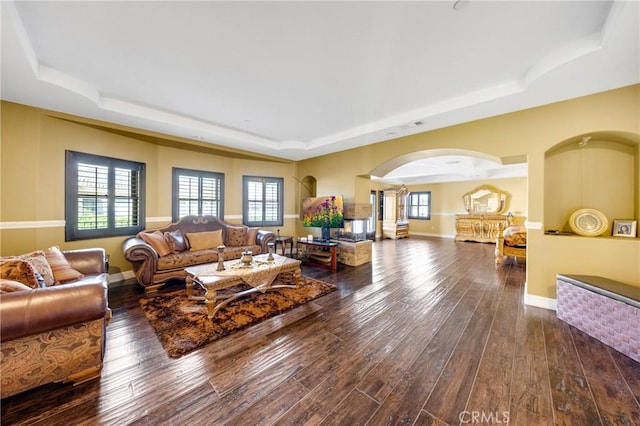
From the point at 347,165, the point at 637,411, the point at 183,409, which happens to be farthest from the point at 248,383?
the point at 347,165

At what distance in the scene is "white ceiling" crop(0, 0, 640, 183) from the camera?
1.77 m

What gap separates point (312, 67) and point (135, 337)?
11.0 ft

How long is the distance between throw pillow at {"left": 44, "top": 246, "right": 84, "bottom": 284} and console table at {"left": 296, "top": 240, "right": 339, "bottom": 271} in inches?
139

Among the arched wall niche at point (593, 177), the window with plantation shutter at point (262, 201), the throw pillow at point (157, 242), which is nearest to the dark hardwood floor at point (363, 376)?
the throw pillow at point (157, 242)

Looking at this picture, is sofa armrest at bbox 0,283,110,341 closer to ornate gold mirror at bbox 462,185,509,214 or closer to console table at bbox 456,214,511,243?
console table at bbox 456,214,511,243

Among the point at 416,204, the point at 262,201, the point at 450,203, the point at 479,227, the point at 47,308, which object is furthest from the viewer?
the point at 416,204

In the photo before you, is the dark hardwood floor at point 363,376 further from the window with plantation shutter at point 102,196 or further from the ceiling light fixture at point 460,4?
the ceiling light fixture at point 460,4

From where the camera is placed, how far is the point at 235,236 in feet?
16.0

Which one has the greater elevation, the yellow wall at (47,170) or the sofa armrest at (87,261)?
the yellow wall at (47,170)

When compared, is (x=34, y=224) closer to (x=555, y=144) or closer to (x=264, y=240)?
(x=264, y=240)

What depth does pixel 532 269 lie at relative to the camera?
301cm

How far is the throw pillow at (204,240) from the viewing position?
4.30 metres

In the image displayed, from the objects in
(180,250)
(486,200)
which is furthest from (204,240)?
(486,200)

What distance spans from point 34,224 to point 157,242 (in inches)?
57.7
